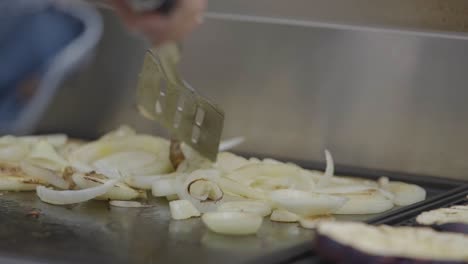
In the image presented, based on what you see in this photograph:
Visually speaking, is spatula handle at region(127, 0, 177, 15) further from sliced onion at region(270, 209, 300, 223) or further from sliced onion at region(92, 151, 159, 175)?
sliced onion at region(92, 151, 159, 175)

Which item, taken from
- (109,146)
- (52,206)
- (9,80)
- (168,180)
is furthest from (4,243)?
(9,80)

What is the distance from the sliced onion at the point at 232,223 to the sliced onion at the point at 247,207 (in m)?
0.11

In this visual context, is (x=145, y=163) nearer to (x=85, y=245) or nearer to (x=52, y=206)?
(x=52, y=206)

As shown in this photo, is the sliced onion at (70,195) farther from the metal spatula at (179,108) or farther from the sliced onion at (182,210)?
the metal spatula at (179,108)

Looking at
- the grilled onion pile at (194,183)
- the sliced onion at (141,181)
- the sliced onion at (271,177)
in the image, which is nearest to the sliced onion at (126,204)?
the grilled onion pile at (194,183)

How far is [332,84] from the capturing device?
8.24ft

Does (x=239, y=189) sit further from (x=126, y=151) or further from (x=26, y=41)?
(x=26, y=41)

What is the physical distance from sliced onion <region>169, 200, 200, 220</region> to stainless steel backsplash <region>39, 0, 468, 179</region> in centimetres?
75

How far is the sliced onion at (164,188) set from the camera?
6.61ft

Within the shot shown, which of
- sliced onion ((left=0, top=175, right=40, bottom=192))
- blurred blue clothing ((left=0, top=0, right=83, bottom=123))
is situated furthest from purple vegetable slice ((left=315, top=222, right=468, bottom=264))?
blurred blue clothing ((left=0, top=0, right=83, bottom=123))

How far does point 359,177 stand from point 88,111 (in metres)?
Result: 0.90

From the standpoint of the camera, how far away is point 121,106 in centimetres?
283

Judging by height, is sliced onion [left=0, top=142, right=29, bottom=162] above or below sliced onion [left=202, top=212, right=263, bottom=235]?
below

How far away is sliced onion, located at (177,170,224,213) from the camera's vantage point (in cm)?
191
